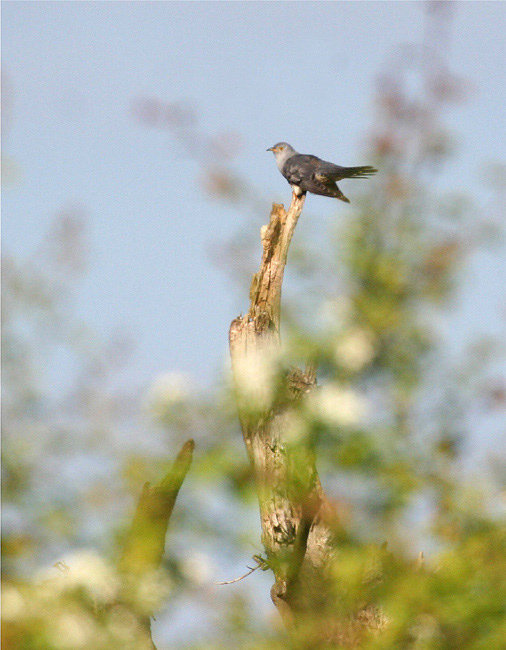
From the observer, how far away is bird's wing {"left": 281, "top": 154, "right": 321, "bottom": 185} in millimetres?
9047

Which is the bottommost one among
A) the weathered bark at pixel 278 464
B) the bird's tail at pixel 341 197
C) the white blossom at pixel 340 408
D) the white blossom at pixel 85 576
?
the white blossom at pixel 85 576

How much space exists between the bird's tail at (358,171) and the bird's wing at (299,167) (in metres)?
0.40

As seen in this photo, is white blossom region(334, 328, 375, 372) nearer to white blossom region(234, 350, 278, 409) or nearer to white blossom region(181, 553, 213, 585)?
white blossom region(234, 350, 278, 409)

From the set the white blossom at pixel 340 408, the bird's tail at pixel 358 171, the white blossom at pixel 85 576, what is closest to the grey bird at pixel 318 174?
the bird's tail at pixel 358 171

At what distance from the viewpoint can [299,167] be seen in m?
9.25

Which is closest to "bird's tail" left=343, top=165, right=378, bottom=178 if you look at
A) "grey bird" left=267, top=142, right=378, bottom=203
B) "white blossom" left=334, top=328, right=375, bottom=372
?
"grey bird" left=267, top=142, right=378, bottom=203

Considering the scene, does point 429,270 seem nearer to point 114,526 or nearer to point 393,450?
point 393,450

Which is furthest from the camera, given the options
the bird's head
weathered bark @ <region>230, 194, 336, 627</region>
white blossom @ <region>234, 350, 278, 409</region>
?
the bird's head

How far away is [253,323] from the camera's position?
21.2ft

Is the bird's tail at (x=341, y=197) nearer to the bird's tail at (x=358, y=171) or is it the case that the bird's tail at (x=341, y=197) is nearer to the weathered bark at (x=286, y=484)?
the bird's tail at (x=358, y=171)

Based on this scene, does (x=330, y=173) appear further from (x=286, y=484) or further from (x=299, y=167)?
(x=286, y=484)

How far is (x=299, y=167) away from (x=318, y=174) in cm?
32

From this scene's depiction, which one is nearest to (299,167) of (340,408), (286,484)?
(286,484)

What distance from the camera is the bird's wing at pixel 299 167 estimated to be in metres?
9.05
